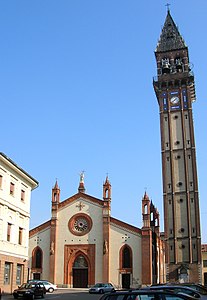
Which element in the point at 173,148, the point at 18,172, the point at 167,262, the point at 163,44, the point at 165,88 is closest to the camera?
the point at 18,172

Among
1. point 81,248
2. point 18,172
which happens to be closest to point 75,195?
point 81,248

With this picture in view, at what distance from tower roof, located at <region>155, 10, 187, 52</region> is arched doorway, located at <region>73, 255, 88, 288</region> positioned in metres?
37.3

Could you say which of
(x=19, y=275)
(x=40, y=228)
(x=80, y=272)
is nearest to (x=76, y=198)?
(x=40, y=228)

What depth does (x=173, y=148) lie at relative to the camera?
59.8 m

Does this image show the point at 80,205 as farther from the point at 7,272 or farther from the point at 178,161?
the point at 7,272

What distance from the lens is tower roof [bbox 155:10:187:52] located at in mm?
68250

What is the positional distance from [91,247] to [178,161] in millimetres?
17878

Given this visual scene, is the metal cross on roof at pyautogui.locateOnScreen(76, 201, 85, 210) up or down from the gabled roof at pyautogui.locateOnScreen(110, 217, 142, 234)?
up

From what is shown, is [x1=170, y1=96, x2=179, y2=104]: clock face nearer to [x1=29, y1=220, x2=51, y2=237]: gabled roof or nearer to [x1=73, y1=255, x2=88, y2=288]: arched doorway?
[x1=29, y1=220, x2=51, y2=237]: gabled roof

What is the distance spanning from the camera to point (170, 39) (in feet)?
229

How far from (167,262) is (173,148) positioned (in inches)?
650

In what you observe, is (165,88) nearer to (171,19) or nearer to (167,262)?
(171,19)

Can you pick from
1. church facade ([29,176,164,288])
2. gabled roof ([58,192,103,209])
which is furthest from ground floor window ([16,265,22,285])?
gabled roof ([58,192,103,209])

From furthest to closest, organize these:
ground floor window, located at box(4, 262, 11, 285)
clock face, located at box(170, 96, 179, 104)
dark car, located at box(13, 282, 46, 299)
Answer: clock face, located at box(170, 96, 179, 104) < ground floor window, located at box(4, 262, 11, 285) < dark car, located at box(13, 282, 46, 299)
